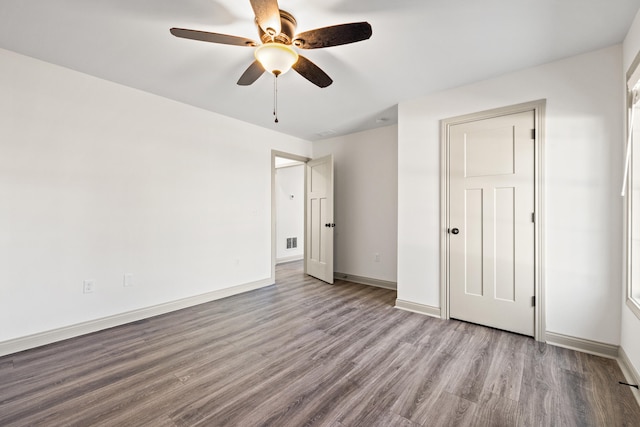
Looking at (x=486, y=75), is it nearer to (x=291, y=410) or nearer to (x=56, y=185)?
(x=291, y=410)

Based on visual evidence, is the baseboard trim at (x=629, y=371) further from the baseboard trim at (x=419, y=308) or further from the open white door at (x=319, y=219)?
the open white door at (x=319, y=219)

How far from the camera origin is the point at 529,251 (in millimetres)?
2643

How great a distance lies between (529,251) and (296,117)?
315cm

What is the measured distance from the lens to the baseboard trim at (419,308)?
319cm

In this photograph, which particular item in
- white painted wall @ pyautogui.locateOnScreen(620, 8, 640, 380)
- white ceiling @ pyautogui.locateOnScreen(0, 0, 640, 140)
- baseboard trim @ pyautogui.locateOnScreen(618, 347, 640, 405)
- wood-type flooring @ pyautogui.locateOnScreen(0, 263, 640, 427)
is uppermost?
white ceiling @ pyautogui.locateOnScreen(0, 0, 640, 140)

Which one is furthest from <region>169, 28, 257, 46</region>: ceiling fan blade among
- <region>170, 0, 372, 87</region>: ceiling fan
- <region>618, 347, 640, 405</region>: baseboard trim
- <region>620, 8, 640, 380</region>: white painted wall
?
<region>618, 347, 640, 405</region>: baseboard trim

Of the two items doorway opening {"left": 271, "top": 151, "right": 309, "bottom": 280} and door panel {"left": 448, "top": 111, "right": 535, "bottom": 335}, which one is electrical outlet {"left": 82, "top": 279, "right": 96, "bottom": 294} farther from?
doorway opening {"left": 271, "top": 151, "right": 309, "bottom": 280}

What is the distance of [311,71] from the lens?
2.17 metres

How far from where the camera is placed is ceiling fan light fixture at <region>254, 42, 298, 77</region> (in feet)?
6.09

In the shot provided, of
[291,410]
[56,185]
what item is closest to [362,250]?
[291,410]

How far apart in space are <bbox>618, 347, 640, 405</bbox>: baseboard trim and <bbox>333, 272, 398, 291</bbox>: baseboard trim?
2.41 m

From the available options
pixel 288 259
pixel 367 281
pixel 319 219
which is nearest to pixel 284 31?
pixel 319 219

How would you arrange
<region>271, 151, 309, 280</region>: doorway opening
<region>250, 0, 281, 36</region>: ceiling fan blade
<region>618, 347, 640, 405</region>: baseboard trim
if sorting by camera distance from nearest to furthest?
<region>250, 0, 281, 36</region>: ceiling fan blade < <region>618, 347, 640, 405</region>: baseboard trim < <region>271, 151, 309, 280</region>: doorway opening

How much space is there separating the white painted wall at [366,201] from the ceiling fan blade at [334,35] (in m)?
2.75
